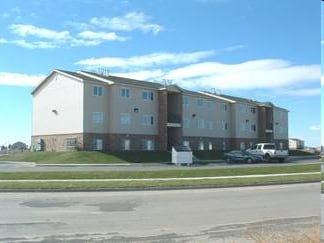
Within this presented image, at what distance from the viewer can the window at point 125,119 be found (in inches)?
2412

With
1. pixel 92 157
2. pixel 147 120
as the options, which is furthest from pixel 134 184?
pixel 147 120

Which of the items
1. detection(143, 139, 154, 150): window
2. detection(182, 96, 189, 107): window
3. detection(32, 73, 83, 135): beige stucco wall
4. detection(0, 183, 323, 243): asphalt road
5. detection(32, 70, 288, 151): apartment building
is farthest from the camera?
detection(182, 96, 189, 107): window

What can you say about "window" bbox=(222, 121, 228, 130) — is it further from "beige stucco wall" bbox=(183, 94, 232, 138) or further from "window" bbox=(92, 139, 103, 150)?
"window" bbox=(92, 139, 103, 150)

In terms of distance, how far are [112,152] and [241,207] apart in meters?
42.0

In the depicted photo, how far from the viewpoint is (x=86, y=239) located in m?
10.3

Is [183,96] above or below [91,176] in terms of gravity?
above

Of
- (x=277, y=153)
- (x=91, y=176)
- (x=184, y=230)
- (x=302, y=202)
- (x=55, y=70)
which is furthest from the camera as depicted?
(x=55, y=70)

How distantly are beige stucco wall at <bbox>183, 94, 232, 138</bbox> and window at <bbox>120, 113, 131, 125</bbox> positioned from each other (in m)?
10.8

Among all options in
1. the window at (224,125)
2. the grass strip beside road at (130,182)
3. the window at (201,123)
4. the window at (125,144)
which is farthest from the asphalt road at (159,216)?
the window at (224,125)

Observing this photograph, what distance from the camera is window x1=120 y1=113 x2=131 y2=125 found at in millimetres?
61259

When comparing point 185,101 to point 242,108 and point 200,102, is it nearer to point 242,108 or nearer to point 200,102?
point 200,102

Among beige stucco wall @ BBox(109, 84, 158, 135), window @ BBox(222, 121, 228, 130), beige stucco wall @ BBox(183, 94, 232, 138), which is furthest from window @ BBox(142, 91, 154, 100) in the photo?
window @ BBox(222, 121, 228, 130)

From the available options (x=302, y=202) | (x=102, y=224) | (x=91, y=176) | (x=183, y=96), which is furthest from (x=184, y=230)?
(x=183, y=96)

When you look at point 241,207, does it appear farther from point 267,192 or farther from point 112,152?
point 112,152
